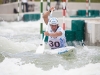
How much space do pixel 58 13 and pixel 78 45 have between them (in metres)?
10.5

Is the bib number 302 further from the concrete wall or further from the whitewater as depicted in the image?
the concrete wall

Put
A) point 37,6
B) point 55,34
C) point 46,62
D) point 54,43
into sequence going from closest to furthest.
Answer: point 46,62, point 55,34, point 54,43, point 37,6

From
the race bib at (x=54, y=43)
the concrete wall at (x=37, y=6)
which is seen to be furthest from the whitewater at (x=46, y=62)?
the concrete wall at (x=37, y=6)

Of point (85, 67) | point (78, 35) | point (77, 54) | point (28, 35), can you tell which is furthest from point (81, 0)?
point (85, 67)

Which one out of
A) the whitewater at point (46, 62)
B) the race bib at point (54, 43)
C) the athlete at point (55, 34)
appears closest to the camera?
the whitewater at point (46, 62)

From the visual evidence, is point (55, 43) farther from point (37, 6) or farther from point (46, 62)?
point (37, 6)

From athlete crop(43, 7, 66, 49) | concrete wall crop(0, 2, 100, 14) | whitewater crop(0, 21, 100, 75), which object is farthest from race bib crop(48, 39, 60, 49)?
concrete wall crop(0, 2, 100, 14)

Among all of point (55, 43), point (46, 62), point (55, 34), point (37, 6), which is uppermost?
point (55, 34)

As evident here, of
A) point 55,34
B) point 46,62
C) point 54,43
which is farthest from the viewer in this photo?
point 54,43

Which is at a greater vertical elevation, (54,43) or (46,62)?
(54,43)

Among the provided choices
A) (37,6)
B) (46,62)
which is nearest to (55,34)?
(46,62)

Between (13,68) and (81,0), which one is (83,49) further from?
(81,0)

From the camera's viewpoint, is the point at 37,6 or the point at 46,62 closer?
the point at 46,62

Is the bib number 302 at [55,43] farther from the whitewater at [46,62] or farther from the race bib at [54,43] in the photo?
the whitewater at [46,62]
